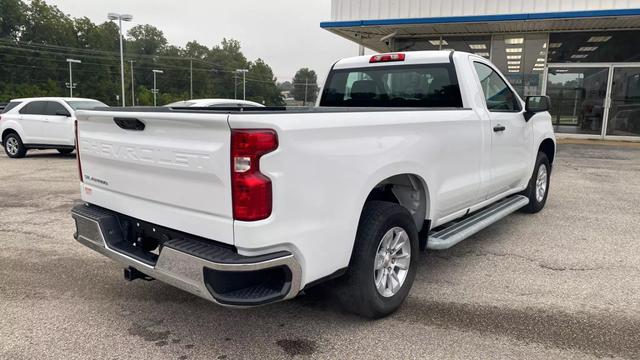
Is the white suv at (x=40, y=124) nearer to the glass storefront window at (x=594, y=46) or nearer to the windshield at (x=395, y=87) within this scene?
the windshield at (x=395, y=87)

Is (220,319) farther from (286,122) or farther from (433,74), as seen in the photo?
(433,74)

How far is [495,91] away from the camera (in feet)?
16.6

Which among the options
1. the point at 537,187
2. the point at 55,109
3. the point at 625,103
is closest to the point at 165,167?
the point at 537,187

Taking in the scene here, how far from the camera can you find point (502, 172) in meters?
5.05

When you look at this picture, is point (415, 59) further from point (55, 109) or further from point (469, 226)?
point (55, 109)

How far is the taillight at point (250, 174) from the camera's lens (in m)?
2.51

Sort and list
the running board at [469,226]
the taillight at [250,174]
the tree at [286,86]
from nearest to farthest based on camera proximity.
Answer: the taillight at [250,174], the running board at [469,226], the tree at [286,86]

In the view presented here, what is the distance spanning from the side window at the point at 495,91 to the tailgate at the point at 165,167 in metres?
3.13

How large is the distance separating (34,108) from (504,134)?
40.8 ft

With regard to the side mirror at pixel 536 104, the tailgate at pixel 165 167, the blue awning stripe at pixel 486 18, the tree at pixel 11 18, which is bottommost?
the tailgate at pixel 165 167

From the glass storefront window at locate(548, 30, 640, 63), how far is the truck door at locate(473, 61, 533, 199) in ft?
38.9

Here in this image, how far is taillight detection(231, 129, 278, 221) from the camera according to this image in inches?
98.7

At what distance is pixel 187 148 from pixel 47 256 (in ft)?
10.0

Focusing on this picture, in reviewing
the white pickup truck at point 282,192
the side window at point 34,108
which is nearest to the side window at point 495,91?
the white pickup truck at point 282,192
